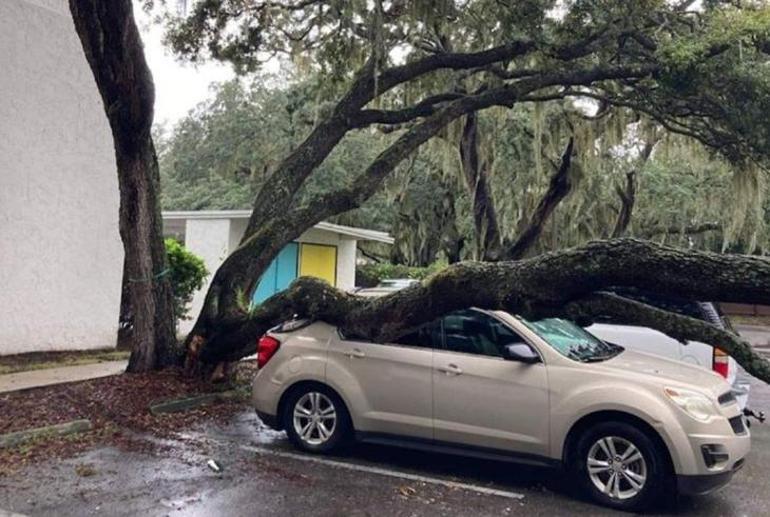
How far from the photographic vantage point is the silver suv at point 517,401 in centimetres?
480

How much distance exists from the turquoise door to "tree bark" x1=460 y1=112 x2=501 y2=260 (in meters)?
4.39

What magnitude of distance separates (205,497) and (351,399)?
1.56m

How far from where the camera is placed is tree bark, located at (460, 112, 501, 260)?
1473 centimetres

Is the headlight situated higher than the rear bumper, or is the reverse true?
the headlight

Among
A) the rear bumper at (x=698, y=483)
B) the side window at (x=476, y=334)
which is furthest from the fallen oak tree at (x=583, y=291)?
the rear bumper at (x=698, y=483)

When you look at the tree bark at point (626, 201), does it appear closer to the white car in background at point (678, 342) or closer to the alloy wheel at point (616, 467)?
the white car in background at point (678, 342)

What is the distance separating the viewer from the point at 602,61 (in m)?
9.88

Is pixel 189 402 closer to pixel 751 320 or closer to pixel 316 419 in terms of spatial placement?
pixel 316 419

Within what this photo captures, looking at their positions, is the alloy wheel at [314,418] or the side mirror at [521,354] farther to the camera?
the alloy wheel at [314,418]

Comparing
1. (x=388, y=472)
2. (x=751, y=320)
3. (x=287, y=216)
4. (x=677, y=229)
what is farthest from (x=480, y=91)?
(x=751, y=320)

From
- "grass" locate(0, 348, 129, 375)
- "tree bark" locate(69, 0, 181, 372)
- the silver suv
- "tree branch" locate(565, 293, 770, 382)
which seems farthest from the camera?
"grass" locate(0, 348, 129, 375)

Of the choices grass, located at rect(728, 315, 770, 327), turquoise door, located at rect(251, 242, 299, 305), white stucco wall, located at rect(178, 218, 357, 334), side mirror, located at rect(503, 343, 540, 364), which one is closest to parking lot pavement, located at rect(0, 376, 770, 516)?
side mirror, located at rect(503, 343, 540, 364)

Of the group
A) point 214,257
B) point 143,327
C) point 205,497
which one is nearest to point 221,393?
point 143,327

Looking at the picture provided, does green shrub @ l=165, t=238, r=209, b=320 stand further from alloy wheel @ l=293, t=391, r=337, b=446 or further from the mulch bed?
alloy wheel @ l=293, t=391, r=337, b=446
